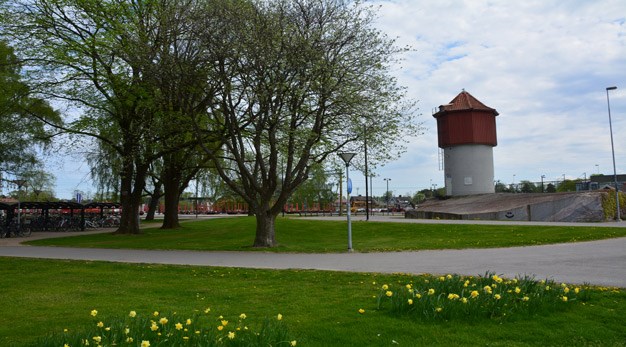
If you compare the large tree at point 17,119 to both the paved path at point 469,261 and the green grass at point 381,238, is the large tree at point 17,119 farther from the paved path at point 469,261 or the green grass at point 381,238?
the paved path at point 469,261

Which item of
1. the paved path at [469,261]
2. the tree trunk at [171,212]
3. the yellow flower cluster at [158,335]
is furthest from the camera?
the tree trunk at [171,212]

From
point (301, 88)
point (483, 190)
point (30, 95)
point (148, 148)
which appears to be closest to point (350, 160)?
point (301, 88)

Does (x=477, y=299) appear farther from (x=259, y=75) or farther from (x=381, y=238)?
(x=381, y=238)

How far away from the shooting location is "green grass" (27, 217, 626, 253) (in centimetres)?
2098

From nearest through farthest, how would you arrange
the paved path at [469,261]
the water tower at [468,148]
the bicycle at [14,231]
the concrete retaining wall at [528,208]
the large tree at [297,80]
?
the paved path at [469,261]
the large tree at [297,80]
the bicycle at [14,231]
the concrete retaining wall at [528,208]
the water tower at [468,148]

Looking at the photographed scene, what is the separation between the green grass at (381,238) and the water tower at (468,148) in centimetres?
1664

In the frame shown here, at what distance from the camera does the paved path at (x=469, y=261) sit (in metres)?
11.9

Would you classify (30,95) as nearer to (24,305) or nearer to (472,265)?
(24,305)

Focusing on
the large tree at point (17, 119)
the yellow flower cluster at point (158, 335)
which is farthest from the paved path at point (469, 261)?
the large tree at point (17, 119)

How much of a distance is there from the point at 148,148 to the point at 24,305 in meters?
19.5

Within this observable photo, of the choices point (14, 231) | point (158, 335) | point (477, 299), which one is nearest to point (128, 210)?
point (14, 231)

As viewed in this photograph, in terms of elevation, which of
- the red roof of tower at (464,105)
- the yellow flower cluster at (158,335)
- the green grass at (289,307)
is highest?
the red roof of tower at (464,105)

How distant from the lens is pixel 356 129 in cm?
2105

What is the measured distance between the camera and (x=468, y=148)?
A: 4694 centimetres
